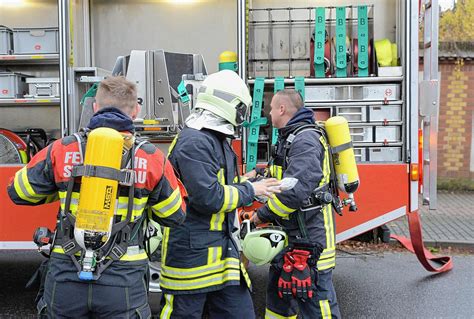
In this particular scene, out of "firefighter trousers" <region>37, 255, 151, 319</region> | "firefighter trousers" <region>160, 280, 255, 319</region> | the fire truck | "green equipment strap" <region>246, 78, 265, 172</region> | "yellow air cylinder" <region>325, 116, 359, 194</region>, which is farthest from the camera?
"green equipment strap" <region>246, 78, 265, 172</region>

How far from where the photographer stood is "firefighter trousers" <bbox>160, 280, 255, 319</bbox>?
3.34 m

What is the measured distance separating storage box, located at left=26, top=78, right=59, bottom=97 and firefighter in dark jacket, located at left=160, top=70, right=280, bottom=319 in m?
2.56

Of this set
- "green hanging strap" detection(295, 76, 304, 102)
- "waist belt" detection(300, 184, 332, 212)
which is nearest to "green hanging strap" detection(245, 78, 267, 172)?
"green hanging strap" detection(295, 76, 304, 102)

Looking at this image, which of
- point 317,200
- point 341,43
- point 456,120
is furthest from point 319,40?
point 456,120

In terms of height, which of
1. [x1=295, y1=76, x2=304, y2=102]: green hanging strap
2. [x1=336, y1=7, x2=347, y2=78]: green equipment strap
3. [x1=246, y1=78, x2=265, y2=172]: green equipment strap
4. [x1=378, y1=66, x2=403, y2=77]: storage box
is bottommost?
Answer: [x1=246, y1=78, x2=265, y2=172]: green equipment strap

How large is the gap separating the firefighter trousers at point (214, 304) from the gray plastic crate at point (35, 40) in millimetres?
3084

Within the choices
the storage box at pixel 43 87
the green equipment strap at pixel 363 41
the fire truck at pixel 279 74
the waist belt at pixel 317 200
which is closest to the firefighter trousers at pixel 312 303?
the waist belt at pixel 317 200

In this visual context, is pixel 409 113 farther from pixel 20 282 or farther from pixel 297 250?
pixel 20 282

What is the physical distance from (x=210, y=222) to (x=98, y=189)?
0.89m

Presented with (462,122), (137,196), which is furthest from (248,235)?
(462,122)

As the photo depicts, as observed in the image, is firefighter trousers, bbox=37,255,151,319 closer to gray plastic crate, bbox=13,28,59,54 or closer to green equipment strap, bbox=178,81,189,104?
green equipment strap, bbox=178,81,189,104

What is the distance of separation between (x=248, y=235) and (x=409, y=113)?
6.19 ft

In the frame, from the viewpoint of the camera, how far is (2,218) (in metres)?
4.75

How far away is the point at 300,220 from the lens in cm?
395
